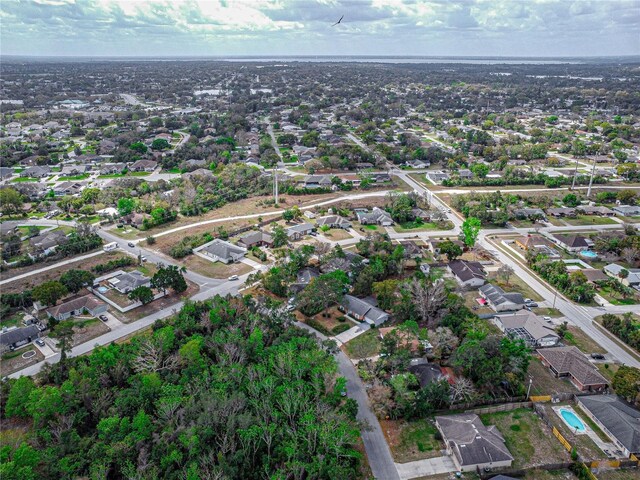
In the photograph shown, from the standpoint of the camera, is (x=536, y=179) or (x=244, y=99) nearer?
(x=536, y=179)

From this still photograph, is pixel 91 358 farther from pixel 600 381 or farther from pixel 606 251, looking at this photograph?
pixel 606 251

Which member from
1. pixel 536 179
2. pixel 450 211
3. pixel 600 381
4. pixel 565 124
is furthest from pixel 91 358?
pixel 565 124

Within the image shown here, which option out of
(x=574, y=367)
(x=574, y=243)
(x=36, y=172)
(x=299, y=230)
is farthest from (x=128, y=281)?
(x=36, y=172)

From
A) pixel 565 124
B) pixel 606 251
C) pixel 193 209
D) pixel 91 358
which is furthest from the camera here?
pixel 565 124

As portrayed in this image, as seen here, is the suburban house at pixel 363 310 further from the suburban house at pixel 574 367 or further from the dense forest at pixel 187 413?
the suburban house at pixel 574 367

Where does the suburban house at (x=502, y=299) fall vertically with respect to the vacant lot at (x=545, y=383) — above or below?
above

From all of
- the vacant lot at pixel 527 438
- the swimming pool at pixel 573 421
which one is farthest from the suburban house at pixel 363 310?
the swimming pool at pixel 573 421

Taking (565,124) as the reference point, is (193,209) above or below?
below
